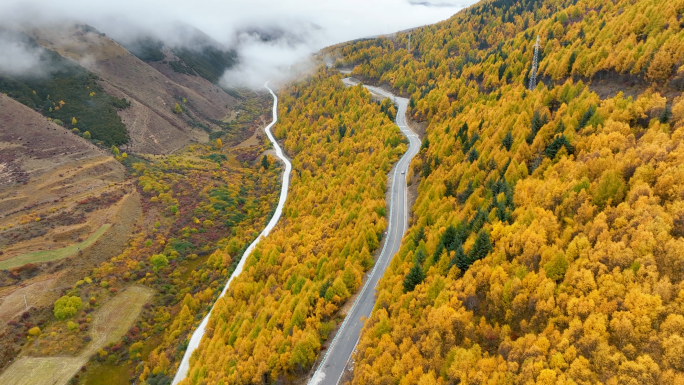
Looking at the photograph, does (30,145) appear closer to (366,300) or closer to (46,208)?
(46,208)

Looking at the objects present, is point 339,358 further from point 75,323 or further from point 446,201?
point 75,323

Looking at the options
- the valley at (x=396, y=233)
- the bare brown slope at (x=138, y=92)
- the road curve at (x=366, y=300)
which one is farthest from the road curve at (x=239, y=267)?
the bare brown slope at (x=138, y=92)

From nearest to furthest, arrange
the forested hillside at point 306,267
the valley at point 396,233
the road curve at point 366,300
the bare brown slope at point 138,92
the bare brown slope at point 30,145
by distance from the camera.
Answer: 1. the valley at point 396,233
2. the road curve at point 366,300
3. the forested hillside at point 306,267
4. the bare brown slope at point 30,145
5. the bare brown slope at point 138,92

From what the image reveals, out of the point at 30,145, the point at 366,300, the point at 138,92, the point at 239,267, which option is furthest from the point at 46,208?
the point at 138,92

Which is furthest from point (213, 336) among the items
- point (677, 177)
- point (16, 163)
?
point (16, 163)

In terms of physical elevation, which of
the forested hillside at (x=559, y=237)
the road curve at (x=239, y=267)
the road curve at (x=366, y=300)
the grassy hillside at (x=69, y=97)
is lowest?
the road curve at (x=239, y=267)

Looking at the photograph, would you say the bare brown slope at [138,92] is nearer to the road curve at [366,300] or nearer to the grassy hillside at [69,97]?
the grassy hillside at [69,97]
